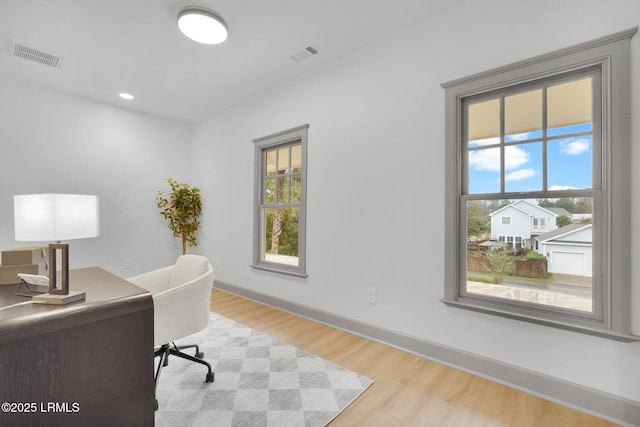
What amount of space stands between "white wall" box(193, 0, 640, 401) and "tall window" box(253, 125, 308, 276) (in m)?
0.15

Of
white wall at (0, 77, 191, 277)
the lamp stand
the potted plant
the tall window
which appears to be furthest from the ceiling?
the lamp stand

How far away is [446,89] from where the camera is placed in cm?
225

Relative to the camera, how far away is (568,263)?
6.07ft

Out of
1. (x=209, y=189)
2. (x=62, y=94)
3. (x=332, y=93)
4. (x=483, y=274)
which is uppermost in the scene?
(x=62, y=94)

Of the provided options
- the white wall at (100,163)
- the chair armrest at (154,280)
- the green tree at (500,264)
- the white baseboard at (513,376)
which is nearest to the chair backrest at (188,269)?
the chair armrest at (154,280)

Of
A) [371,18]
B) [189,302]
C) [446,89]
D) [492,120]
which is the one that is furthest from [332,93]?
[189,302]

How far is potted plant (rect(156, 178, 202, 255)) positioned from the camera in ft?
15.0

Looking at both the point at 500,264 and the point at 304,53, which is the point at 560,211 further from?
the point at 304,53

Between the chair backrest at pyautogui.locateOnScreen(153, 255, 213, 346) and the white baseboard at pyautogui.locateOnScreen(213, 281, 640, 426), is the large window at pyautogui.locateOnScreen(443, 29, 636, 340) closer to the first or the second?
the white baseboard at pyautogui.locateOnScreen(213, 281, 640, 426)

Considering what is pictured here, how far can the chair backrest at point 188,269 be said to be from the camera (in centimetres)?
217

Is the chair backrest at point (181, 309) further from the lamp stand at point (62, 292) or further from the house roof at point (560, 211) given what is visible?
the house roof at point (560, 211)

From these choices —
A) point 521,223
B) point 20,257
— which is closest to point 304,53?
point 521,223

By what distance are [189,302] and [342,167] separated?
188 cm

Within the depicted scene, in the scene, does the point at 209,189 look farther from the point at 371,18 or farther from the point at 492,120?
the point at 492,120
